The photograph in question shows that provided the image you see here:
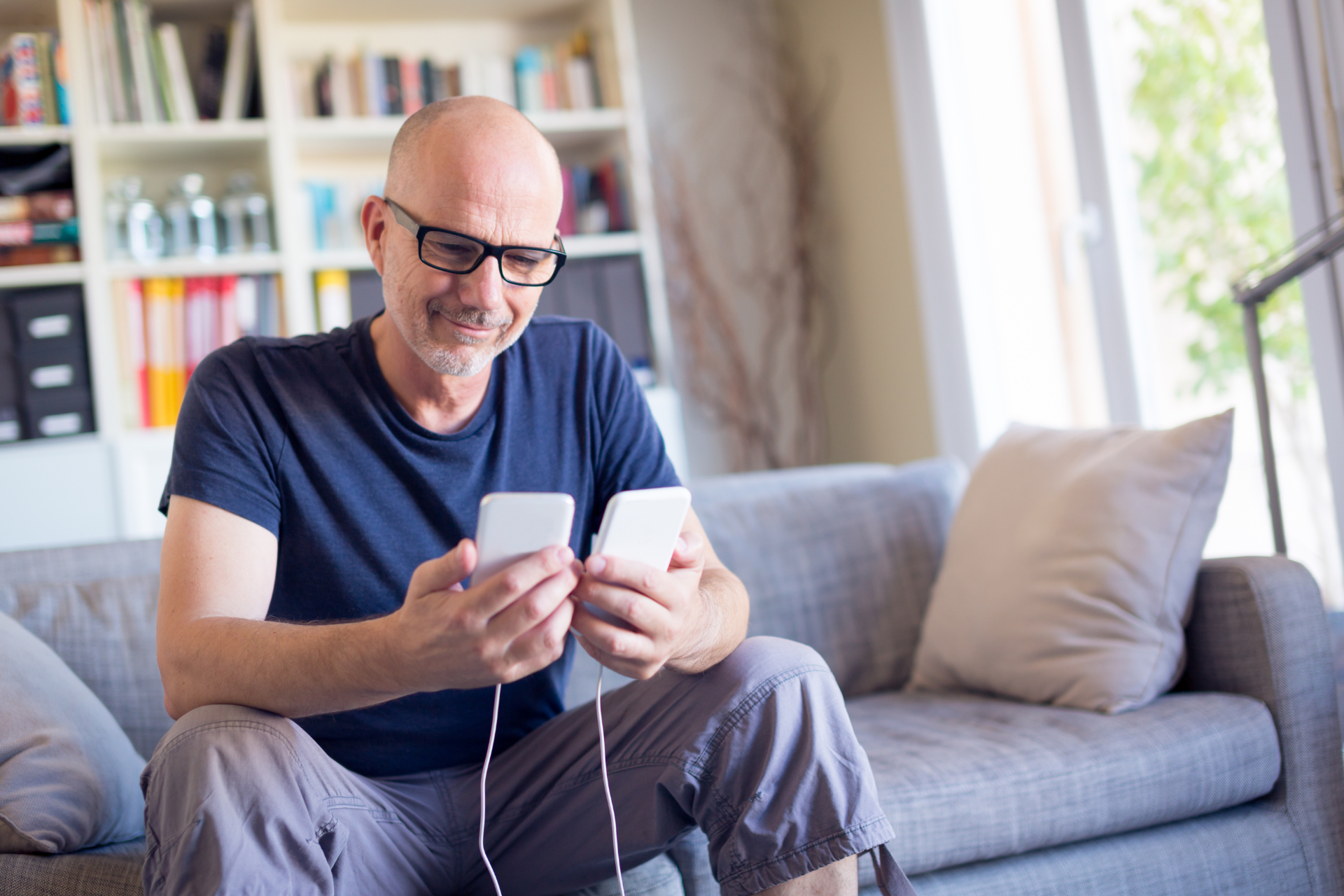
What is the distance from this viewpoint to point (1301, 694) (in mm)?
1409

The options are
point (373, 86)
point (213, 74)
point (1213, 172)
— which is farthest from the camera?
point (373, 86)

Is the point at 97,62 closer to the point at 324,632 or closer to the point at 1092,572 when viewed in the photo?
the point at 324,632

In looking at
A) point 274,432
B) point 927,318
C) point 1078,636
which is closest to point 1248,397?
point 927,318

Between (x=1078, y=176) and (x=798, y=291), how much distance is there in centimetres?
111

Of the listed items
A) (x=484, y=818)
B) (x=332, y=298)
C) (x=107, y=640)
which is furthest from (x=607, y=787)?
(x=332, y=298)

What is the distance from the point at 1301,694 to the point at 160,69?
282cm

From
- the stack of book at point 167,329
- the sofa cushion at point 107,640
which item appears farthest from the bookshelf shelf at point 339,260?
the sofa cushion at point 107,640

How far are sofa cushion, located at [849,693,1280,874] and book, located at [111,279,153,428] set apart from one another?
2.13m

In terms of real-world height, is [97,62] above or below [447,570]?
above

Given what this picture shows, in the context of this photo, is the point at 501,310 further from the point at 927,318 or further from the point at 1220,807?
the point at 927,318

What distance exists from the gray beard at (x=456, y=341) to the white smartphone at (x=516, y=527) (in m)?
0.40

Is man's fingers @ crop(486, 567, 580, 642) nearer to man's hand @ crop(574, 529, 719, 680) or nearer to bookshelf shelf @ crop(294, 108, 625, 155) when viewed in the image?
man's hand @ crop(574, 529, 719, 680)

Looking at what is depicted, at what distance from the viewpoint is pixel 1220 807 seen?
1399 mm

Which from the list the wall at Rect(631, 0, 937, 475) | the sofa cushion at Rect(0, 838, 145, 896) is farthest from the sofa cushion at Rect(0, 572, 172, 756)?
the wall at Rect(631, 0, 937, 475)
